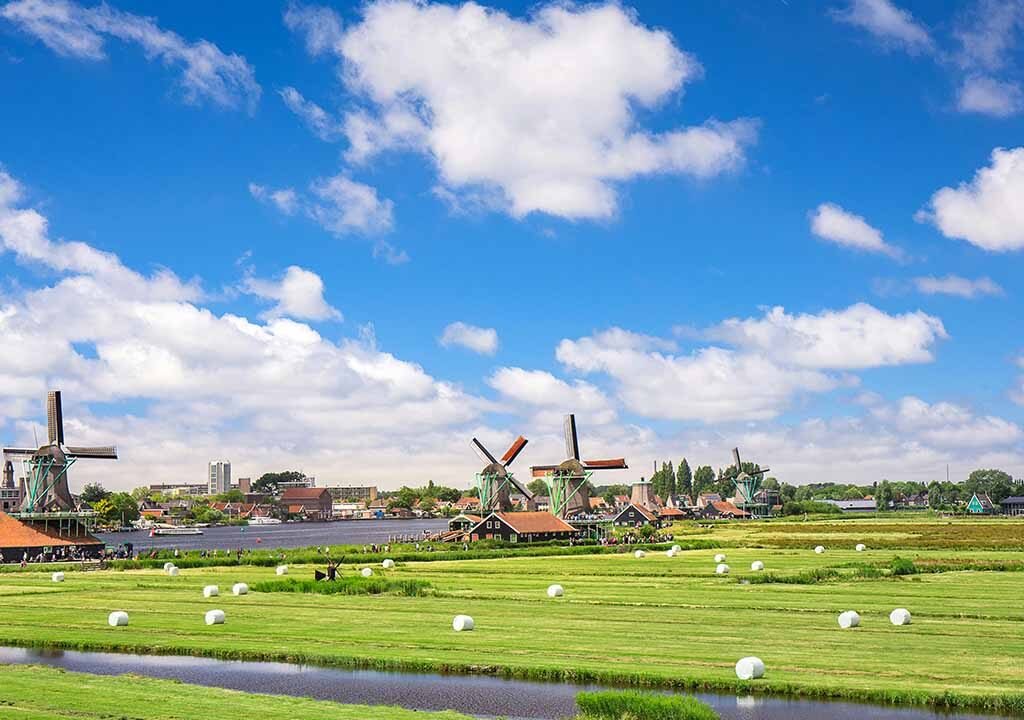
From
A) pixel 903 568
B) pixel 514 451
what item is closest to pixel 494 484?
pixel 514 451

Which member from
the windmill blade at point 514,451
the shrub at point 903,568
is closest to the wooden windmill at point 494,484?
the windmill blade at point 514,451

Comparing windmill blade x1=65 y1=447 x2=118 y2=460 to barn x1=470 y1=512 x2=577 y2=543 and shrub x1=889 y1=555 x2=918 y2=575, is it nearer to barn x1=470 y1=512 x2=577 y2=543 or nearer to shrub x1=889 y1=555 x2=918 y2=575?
barn x1=470 y1=512 x2=577 y2=543

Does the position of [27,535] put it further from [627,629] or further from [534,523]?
[627,629]

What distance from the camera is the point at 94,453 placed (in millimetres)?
109750

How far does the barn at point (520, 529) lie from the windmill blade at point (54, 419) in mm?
43488

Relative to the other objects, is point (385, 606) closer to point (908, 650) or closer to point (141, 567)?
point (908, 650)

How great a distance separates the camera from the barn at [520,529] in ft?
350

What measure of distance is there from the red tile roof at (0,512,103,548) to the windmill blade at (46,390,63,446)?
42.0ft

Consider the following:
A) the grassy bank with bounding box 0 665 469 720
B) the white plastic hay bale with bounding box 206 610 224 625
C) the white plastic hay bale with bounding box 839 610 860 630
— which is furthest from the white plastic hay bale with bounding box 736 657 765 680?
the white plastic hay bale with bounding box 206 610 224 625

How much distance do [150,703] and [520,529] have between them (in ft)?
273

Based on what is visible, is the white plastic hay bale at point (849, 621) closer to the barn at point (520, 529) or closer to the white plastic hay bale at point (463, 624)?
the white plastic hay bale at point (463, 624)

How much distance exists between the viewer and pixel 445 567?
7444cm

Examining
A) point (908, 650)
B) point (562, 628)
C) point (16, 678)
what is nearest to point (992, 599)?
point (908, 650)

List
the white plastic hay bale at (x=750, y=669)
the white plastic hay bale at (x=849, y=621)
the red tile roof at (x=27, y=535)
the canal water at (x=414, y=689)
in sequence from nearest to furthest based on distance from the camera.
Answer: the canal water at (x=414, y=689) → the white plastic hay bale at (x=750, y=669) → the white plastic hay bale at (x=849, y=621) → the red tile roof at (x=27, y=535)
